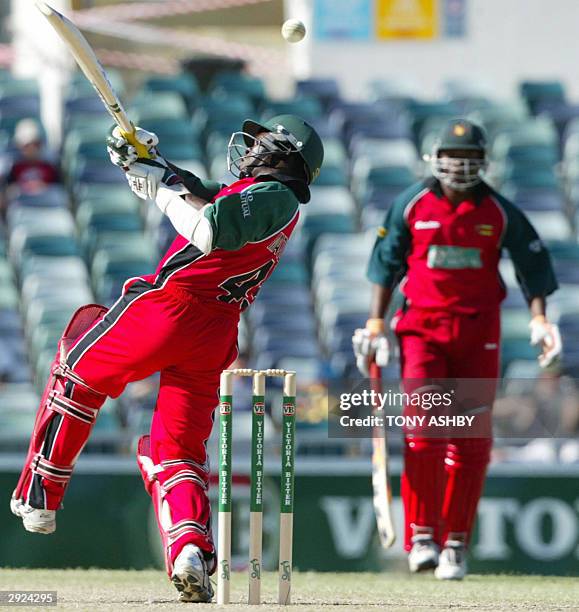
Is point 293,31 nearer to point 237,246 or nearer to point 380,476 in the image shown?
point 237,246

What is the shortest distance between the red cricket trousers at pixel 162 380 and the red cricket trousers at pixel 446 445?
5.15ft

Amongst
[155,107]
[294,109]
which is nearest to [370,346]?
[155,107]

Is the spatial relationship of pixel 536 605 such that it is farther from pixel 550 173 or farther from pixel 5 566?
pixel 550 173

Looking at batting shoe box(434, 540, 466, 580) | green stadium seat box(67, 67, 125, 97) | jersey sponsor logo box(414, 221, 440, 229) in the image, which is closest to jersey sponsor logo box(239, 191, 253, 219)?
jersey sponsor logo box(414, 221, 440, 229)

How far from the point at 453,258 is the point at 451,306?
23 cm

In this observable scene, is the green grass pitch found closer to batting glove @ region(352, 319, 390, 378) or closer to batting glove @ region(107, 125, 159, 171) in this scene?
batting glove @ region(352, 319, 390, 378)

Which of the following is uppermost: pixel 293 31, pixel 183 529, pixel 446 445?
pixel 293 31

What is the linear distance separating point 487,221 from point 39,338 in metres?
4.62

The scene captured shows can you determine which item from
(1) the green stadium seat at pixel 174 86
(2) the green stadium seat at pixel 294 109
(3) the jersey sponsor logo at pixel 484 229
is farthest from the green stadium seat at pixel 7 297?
(3) the jersey sponsor logo at pixel 484 229

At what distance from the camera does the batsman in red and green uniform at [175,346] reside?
19.7 ft

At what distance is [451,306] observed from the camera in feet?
24.6

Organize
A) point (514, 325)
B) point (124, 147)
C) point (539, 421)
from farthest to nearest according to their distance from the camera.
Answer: point (514, 325) → point (539, 421) → point (124, 147)

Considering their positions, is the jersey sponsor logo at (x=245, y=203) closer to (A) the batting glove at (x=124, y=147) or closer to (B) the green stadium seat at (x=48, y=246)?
(A) the batting glove at (x=124, y=147)

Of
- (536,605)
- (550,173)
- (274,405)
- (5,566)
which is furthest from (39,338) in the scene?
(536,605)
